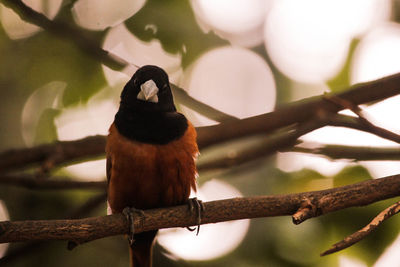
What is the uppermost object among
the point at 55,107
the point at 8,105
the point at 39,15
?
the point at 39,15

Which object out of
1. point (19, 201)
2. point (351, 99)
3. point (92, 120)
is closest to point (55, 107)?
point (92, 120)

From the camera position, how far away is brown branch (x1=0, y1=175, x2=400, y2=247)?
7.77 ft

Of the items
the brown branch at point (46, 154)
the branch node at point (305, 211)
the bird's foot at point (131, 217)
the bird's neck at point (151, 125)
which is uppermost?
the branch node at point (305, 211)

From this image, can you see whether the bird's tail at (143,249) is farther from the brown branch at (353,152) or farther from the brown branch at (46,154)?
the brown branch at (353,152)

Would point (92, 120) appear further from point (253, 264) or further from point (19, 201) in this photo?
point (253, 264)

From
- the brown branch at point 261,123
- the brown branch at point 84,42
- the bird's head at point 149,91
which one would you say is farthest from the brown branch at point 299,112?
the bird's head at point 149,91

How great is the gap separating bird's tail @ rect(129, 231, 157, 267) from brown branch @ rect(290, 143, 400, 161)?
1179mm

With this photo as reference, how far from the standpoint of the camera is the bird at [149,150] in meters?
3.37

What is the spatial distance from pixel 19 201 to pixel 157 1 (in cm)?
200

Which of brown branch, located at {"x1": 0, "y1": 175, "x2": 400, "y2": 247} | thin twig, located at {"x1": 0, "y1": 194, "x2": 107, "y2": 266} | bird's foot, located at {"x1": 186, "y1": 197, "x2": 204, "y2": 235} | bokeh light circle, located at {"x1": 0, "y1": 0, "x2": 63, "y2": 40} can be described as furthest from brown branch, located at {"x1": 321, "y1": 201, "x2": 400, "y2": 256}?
bokeh light circle, located at {"x1": 0, "y1": 0, "x2": 63, "y2": 40}

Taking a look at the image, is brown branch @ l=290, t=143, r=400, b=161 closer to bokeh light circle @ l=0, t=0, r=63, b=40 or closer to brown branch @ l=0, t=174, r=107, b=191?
brown branch @ l=0, t=174, r=107, b=191

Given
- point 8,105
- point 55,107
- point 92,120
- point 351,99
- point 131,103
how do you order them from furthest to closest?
point 8,105 → point 92,120 → point 55,107 → point 131,103 → point 351,99

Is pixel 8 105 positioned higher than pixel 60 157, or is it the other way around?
pixel 60 157

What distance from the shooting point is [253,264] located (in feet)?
12.4
